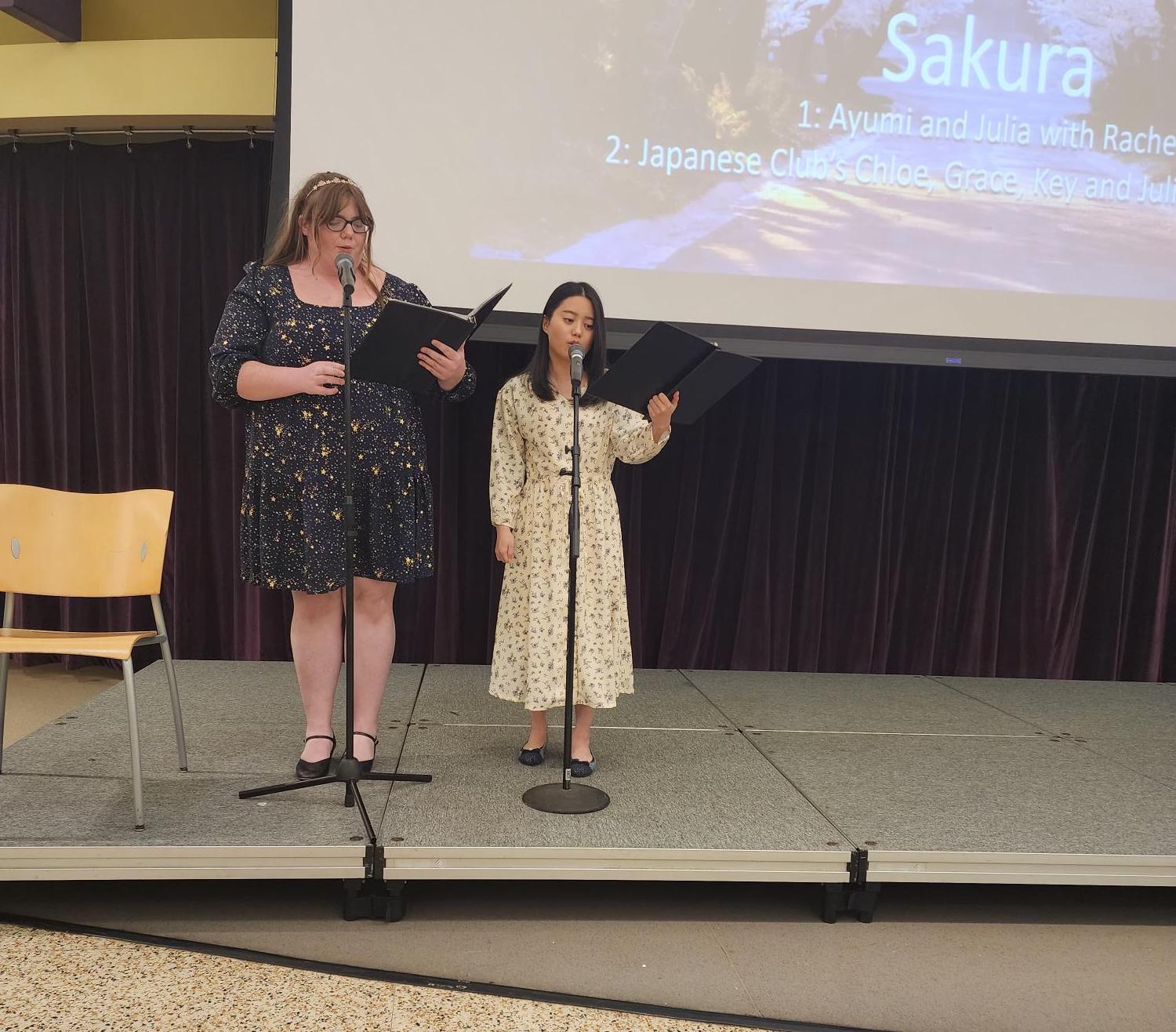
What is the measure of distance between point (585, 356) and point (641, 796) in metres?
0.98

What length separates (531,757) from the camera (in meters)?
2.19

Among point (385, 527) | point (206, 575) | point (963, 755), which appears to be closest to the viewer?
point (385, 527)

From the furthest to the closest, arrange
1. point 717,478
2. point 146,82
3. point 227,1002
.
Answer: point 717,478 → point 146,82 → point 227,1002

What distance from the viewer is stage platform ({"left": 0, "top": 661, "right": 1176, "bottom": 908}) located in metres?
1.68

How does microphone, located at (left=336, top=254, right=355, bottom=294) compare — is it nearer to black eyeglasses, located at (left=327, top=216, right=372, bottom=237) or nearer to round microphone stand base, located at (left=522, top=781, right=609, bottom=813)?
black eyeglasses, located at (left=327, top=216, right=372, bottom=237)

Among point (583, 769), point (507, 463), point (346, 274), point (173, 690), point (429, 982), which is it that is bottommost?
point (429, 982)

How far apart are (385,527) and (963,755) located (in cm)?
158

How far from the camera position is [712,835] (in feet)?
5.79

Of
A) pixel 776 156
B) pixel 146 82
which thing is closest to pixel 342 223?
pixel 776 156

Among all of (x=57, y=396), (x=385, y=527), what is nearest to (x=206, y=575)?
(x=57, y=396)

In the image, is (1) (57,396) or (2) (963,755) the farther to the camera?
(1) (57,396)

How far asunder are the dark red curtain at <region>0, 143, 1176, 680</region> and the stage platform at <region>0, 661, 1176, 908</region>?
0.64 m

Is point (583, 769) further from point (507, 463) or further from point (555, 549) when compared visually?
point (507, 463)

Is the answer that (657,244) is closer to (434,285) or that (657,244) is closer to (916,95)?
(434,285)
